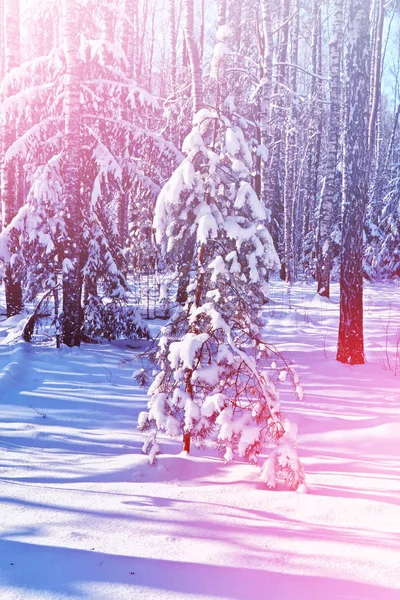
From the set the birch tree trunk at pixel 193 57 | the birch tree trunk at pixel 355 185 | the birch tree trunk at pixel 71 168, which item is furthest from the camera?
the birch tree trunk at pixel 193 57

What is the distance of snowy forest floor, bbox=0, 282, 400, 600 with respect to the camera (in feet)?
9.05

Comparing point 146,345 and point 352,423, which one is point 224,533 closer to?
point 352,423

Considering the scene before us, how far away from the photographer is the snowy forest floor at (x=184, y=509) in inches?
109

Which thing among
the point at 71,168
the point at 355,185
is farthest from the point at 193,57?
the point at 355,185

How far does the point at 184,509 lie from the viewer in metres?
3.65

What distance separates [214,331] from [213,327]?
0.50 feet

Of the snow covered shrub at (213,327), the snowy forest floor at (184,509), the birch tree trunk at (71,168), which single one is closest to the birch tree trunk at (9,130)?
the birch tree trunk at (71,168)

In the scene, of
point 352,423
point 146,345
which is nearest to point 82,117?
point 146,345

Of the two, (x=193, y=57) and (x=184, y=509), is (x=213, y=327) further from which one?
(x=193, y=57)

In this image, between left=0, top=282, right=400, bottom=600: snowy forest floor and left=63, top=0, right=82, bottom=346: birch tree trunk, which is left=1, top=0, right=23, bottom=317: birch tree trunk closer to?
left=63, top=0, right=82, bottom=346: birch tree trunk

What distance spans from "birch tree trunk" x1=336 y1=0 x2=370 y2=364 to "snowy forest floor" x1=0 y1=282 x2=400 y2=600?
1.47 m

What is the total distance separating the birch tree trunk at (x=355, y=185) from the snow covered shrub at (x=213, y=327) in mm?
3865

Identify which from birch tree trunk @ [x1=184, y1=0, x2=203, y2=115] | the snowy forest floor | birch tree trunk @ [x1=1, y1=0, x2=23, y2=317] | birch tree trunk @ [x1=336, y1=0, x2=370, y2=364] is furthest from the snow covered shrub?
birch tree trunk @ [x1=1, y1=0, x2=23, y2=317]

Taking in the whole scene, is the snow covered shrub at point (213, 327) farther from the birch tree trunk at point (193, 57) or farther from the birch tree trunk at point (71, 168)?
the birch tree trunk at point (193, 57)
